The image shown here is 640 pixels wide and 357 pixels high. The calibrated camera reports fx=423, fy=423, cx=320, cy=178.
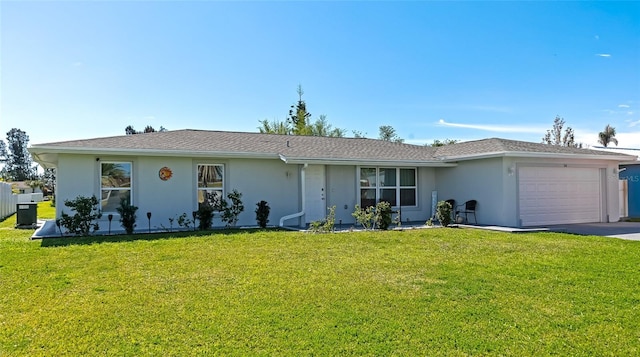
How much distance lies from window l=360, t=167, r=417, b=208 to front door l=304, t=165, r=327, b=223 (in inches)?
63.1

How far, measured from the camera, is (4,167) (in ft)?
279

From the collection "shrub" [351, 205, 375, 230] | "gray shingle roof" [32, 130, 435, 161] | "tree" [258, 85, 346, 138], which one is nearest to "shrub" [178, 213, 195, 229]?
"gray shingle roof" [32, 130, 435, 161]

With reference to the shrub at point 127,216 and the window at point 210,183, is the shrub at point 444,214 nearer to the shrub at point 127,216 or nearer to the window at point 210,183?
the window at point 210,183

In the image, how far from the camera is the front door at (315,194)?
15117 millimetres

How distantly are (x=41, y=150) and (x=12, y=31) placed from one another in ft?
10.9

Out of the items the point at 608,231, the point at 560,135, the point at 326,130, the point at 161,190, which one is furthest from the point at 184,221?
the point at 560,135

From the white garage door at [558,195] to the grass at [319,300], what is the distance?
5092 millimetres

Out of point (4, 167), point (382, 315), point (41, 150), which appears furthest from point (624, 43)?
point (4, 167)

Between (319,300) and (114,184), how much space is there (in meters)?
9.94

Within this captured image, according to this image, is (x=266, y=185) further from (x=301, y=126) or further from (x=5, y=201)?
(x=301, y=126)

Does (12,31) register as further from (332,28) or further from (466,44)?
(466,44)

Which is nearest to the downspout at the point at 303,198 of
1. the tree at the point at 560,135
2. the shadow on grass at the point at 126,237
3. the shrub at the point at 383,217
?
the shadow on grass at the point at 126,237

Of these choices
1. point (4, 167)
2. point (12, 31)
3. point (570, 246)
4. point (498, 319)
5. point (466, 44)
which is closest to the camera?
point (498, 319)

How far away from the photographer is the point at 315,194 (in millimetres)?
15242
